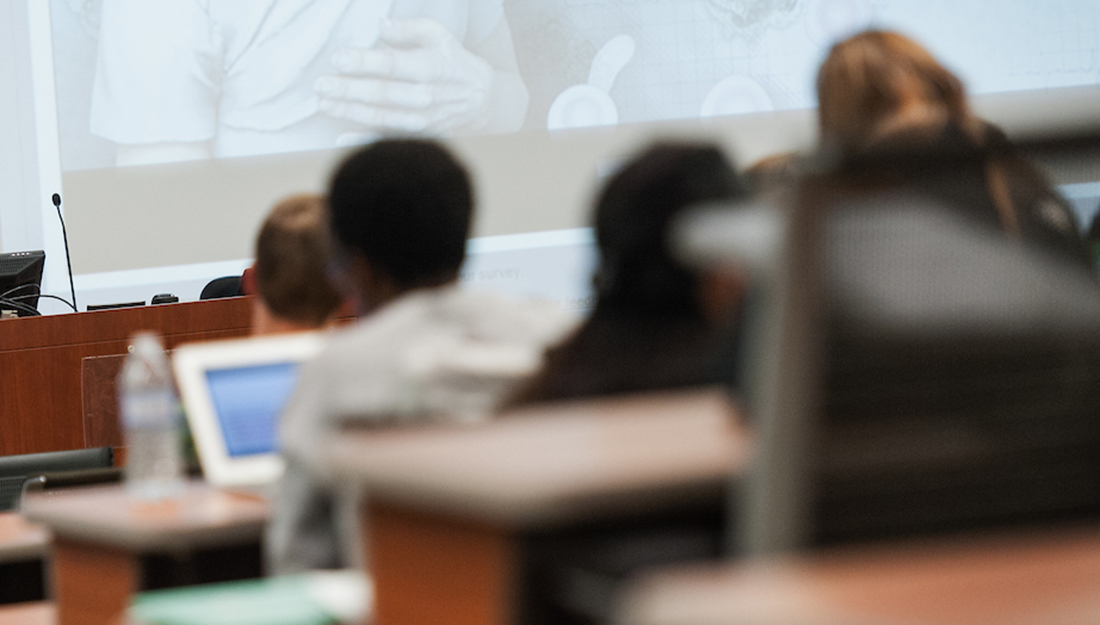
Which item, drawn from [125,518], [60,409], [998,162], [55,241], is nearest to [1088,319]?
[998,162]

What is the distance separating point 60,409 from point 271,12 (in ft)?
6.89

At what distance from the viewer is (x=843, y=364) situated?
2.63 feet

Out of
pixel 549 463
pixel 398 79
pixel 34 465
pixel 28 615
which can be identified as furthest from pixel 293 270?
pixel 398 79

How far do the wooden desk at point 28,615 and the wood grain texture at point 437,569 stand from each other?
0.94 meters

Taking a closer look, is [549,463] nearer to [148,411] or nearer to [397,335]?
[397,335]

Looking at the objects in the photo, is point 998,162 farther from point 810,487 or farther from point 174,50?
point 174,50

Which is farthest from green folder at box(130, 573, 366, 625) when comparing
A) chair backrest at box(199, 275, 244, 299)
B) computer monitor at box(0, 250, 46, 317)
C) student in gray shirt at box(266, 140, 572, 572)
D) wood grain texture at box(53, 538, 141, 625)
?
chair backrest at box(199, 275, 244, 299)

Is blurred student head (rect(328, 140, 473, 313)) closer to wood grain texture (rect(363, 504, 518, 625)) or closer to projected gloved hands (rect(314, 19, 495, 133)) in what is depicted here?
wood grain texture (rect(363, 504, 518, 625))

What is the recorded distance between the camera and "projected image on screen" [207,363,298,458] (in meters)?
1.95

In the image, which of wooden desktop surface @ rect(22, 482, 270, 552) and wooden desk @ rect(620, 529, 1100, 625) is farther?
wooden desktop surface @ rect(22, 482, 270, 552)

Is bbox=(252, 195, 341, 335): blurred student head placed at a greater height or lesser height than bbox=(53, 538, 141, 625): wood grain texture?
greater

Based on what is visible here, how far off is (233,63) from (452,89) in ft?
3.15

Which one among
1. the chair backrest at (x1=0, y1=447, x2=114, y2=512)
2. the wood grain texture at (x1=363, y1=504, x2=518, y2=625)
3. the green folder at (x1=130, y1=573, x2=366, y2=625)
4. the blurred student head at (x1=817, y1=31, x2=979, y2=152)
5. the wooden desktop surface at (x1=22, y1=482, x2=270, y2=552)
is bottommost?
the green folder at (x1=130, y1=573, x2=366, y2=625)

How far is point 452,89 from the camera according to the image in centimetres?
565
